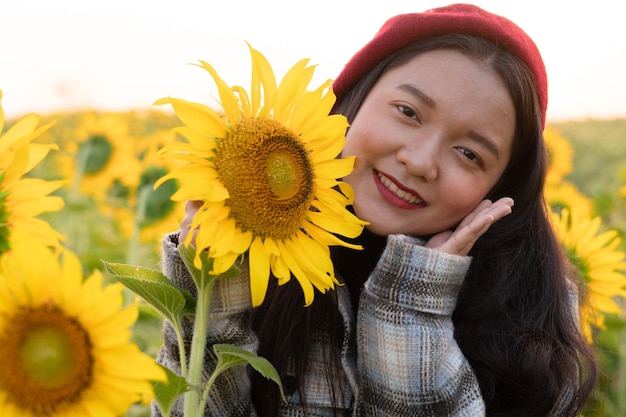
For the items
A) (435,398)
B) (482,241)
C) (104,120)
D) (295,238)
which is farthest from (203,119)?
(104,120)

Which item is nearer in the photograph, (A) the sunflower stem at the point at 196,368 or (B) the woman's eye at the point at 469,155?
(A) the sunflower stem at the point at 196,368

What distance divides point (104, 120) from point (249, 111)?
87.9 inches

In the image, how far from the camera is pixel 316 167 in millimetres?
959

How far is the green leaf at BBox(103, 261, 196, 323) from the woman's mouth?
0.61 meters

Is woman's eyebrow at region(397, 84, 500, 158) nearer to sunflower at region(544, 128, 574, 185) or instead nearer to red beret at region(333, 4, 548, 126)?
red beret at region(333, 4, 548, 126)

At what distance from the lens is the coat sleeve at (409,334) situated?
139 cm

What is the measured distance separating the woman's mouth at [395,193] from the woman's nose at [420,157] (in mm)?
42

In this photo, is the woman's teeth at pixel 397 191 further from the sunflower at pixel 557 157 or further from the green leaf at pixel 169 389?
the sunflower at pixel 557 157

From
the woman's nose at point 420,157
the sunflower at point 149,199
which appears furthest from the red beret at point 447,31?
the sunflower at point 149,199

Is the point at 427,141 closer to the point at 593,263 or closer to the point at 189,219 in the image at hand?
the point at 189,219

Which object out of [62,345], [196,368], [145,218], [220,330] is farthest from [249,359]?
[145,218]

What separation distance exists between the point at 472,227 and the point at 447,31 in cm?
40

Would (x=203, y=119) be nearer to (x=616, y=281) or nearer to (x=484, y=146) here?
(x=484, y=146)

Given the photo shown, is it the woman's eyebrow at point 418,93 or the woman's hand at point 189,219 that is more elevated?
the woman's eyebrow at point 418,93
